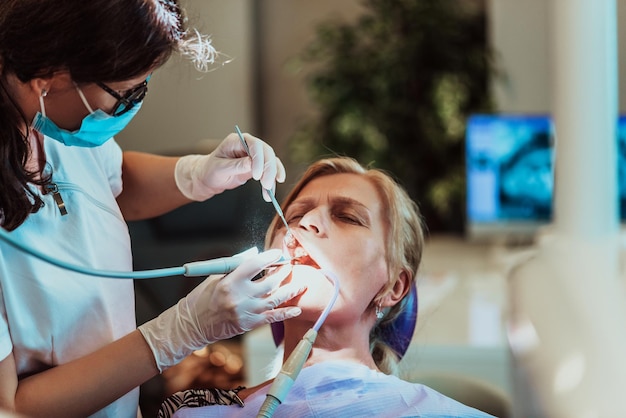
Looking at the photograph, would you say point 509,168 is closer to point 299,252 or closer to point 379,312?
point 379,312

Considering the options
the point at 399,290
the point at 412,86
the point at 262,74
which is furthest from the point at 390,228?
the point at 262,74

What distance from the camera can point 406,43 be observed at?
4.09m

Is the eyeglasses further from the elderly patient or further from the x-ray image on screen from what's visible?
the x-ray image on screen

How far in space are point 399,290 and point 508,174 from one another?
2240mm

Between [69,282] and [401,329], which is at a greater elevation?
[69,282]

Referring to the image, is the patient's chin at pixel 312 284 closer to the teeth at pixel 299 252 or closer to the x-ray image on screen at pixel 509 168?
the teeth at pixel 299 252

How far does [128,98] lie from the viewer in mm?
982

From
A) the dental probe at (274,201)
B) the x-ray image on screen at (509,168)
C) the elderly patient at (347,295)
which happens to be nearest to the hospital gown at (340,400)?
the elderly patient at (347,295)

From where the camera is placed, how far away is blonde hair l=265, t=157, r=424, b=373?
1.20 meters

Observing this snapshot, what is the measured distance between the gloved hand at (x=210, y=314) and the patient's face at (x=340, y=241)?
0.32 feet

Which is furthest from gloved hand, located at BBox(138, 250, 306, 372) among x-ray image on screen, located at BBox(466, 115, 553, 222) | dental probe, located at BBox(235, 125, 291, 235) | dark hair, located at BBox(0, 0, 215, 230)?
x-ray image on screen, located at BBox(466, 115, 553, 222)

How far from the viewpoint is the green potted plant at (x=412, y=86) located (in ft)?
13.0

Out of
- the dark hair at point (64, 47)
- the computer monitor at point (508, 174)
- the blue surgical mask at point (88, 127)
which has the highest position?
the dark hair at point (64, 47)

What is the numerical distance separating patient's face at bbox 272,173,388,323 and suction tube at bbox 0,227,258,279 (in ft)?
0.32
